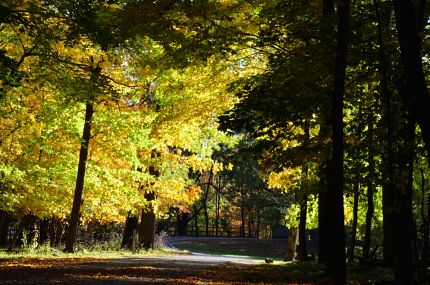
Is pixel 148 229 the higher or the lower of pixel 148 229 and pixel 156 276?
the higher

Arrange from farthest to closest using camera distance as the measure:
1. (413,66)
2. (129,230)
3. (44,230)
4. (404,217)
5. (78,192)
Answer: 1. (44,230)
2. (129,230)
3. (78,192)
4. (404,217)
5. (413,66)

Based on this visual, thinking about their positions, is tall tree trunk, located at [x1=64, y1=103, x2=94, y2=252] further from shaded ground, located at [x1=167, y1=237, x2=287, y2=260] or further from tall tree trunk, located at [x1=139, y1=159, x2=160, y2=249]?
shaded ground, located at [x1=167, y1=237, x2=287, y2=260]

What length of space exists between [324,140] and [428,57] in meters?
3.32

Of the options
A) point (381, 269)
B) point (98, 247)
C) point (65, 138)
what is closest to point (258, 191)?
point (98, 247)

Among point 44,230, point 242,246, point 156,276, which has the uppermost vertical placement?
point 44,230

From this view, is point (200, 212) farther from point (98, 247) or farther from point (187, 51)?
point (187, 51)

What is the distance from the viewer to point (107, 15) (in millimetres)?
12867

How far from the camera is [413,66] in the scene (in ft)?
22.1

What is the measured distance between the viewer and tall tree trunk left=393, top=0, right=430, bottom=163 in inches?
257

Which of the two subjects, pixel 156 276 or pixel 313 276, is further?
pixel 313 276

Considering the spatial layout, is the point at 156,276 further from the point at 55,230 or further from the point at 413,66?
the point at 55,230

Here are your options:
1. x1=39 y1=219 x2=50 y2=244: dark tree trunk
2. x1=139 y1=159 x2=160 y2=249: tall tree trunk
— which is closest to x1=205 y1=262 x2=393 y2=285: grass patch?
x1=139 y1=159 x2=160 y2=249: tall tree trunk

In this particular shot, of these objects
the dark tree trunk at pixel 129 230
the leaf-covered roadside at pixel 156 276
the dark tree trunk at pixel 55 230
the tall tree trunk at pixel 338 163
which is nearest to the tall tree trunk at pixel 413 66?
the tall tree trunk at pixel 338 163

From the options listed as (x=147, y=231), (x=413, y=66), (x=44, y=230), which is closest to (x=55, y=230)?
(x=44, y=230)
